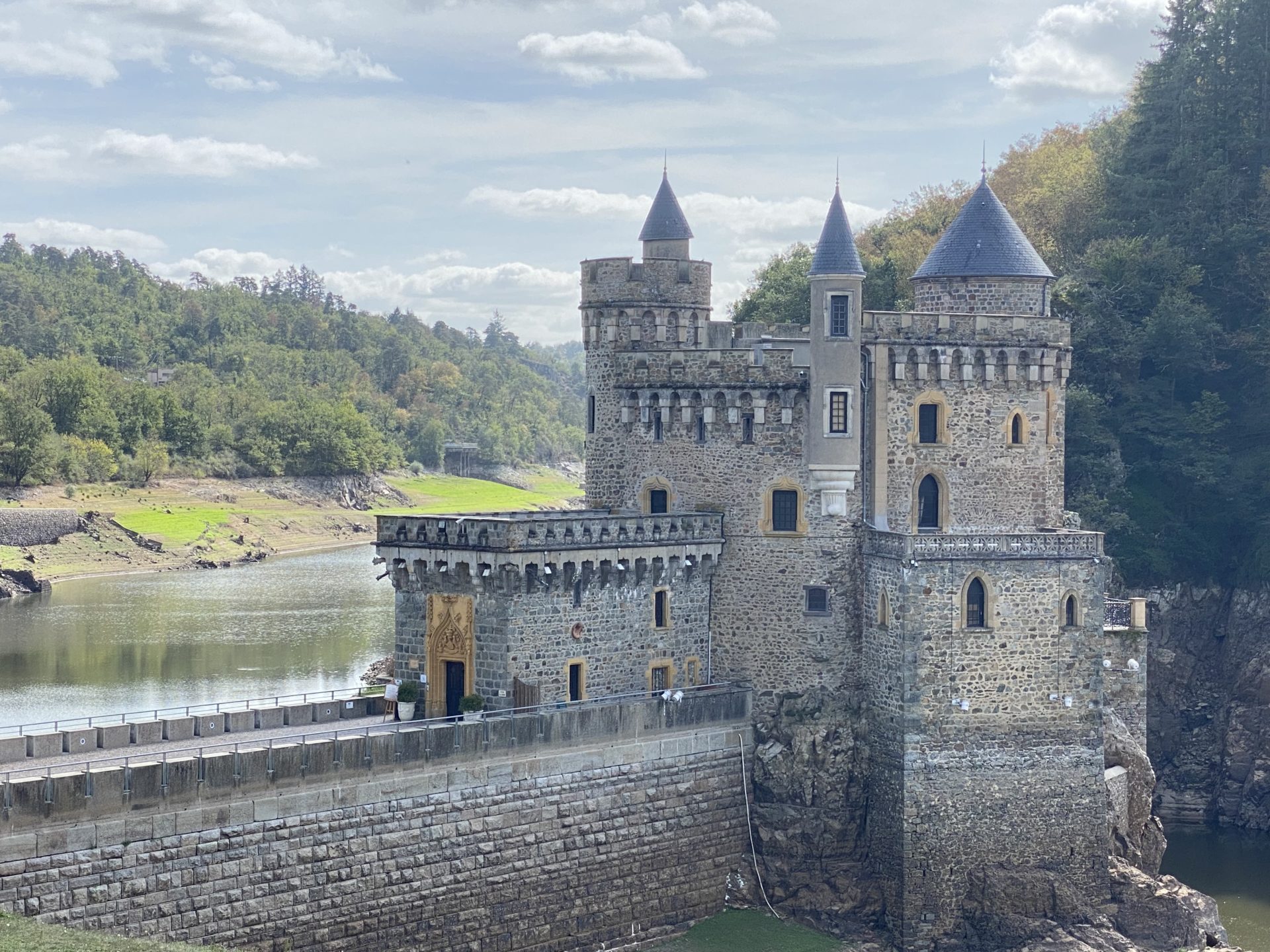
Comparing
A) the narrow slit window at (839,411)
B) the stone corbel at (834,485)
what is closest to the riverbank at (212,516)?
the stone corbel at (834,485)

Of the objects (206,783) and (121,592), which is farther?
A: (121,592)

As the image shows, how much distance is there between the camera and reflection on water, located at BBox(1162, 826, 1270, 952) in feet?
156

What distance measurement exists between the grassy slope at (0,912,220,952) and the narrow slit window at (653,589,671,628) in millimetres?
16051

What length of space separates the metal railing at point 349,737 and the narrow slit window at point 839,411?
22.6 ft

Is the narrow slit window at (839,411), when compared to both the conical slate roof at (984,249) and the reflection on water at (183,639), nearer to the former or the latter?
the conical slate roof at (984,249)

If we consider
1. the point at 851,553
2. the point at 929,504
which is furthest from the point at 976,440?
the point at 851,553

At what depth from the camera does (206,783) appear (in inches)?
1382

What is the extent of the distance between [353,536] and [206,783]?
100538mm

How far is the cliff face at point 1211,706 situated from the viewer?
5984 centimetres

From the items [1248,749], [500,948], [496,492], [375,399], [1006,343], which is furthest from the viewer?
[375,399]

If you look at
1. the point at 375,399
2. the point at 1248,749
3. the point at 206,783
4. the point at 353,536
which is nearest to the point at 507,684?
the point at 206,783

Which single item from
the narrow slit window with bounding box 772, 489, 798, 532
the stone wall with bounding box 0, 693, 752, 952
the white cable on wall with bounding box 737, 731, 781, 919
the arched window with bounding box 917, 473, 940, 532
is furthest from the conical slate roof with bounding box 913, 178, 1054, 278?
the white cable on wall with bounding box 737, 731, 781, 919

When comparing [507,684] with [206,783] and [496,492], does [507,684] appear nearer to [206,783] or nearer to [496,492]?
[206,783]

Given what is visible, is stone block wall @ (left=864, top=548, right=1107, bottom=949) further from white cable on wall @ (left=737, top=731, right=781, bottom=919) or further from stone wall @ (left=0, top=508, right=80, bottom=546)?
stone wall @ (left=0, top=508, right=80, bottom=546)
